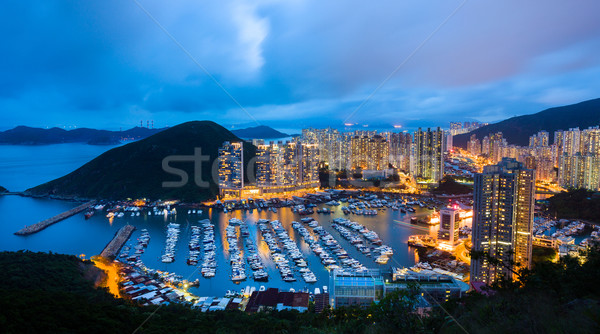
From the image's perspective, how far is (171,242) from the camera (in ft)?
28.2

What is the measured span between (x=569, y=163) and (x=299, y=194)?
1286cm

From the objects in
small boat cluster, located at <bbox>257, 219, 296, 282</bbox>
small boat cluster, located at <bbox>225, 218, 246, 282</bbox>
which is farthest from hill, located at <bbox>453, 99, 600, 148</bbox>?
small boat cluster, located at <bbox>225, 218, 246, 282</bbox>

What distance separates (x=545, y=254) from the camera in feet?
25.4

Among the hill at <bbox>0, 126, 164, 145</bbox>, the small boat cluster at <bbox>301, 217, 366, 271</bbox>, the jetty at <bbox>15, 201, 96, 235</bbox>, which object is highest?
the hill at <bbox>0, 126, 164, 145</bbox>

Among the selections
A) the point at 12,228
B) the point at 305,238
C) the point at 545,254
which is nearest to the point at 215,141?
the point at 12,228

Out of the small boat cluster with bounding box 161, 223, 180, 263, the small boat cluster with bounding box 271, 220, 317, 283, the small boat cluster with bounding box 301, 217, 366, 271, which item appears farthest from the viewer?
the small boat cluster with bounding box 161, 223, 180, 263

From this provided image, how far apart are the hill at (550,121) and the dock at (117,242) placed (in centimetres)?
2996

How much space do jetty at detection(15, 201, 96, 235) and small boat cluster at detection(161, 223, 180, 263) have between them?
13.7 ft

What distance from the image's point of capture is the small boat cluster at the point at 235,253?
21.5 ft

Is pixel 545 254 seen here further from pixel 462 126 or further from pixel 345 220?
pixel 462 126

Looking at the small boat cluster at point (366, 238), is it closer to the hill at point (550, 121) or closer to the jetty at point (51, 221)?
the jetty at point (51, 221)

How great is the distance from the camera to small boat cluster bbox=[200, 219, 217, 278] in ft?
22.3

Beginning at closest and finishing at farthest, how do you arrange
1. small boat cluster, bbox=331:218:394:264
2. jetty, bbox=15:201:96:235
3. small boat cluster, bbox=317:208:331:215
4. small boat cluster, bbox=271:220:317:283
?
small boat cluster, bbox=271:220:317:283, small boat cluster, bbox=331:218:394:264, jetty, bbox=15:201:96:235, small boat cluster, bbox=317:208:331:215

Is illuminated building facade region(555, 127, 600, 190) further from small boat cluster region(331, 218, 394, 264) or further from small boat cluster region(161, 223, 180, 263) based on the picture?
small boat cluster region(161, 223, 180, 263)
